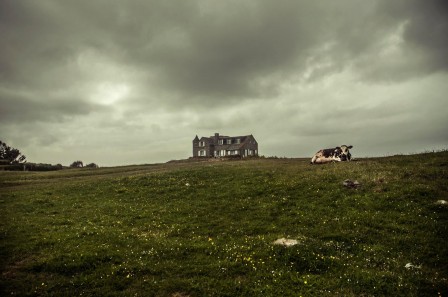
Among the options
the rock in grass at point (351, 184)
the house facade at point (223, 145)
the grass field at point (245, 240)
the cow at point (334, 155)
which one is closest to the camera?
the grass field at point (245, 240)

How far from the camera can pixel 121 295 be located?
12859 millimetres

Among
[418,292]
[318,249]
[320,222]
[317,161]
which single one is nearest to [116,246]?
[318,249]

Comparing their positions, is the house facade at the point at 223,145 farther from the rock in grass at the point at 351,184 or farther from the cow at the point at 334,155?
the rock in grass at the point at 351,184

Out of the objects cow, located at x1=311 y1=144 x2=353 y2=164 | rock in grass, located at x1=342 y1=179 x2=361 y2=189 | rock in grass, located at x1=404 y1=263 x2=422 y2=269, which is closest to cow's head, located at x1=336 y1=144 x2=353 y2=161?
cow, located at x1=311 y1=144 x2=353 y2=164

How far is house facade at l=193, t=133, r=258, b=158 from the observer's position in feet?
383

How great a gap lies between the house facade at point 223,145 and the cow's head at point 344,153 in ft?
236

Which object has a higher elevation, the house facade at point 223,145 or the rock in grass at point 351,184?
the house facade at point 223,145

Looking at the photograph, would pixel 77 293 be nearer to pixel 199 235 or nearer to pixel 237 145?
pixel 199 235

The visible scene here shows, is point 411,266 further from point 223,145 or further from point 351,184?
point 223,145

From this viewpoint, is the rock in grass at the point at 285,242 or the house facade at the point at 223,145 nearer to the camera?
the rock in grass at the point at 285,242

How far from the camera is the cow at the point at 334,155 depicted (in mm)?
41906

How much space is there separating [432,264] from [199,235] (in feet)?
41.1

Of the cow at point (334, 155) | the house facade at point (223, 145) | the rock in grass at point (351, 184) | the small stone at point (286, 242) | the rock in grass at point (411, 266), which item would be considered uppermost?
the house facade at point (223, 145)

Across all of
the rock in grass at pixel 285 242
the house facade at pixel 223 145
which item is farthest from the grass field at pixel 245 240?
the house facade at pixel 223 145
